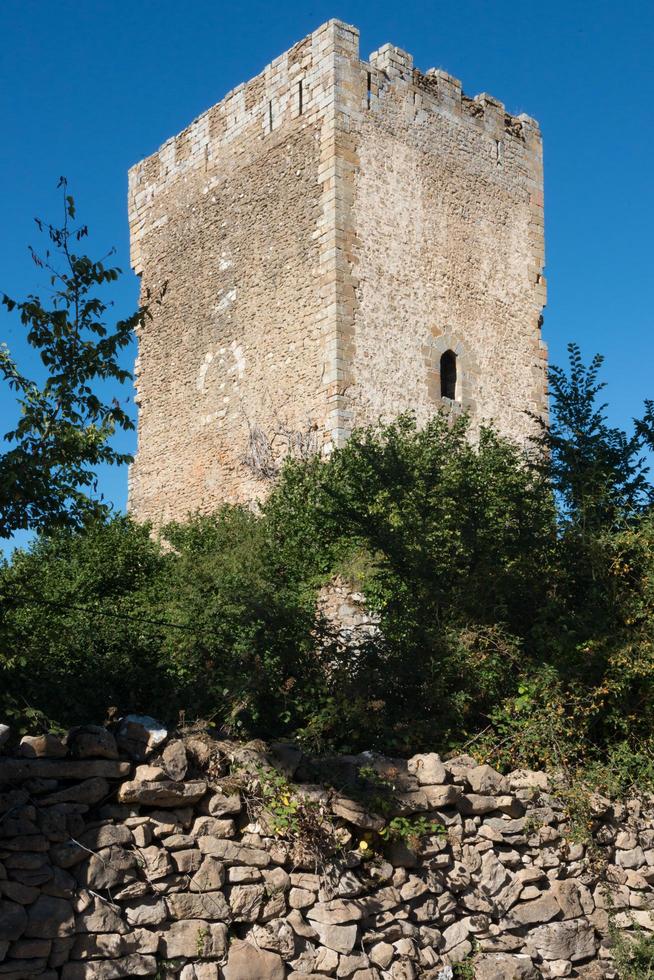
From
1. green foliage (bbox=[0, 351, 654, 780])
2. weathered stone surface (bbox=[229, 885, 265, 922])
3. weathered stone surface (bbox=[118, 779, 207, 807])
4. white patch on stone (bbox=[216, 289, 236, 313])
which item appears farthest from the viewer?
white patch on stone (bbox=[216, 289, 236, 313])

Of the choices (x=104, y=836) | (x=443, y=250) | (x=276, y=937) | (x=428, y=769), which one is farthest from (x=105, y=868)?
(x=443, y=250)

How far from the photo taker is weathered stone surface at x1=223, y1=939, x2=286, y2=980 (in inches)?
245

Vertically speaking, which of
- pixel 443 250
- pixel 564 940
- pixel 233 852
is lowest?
pixel 564 940

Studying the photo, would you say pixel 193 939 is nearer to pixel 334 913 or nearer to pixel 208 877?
pixel 208 877

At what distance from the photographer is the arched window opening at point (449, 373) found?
52.5 ft

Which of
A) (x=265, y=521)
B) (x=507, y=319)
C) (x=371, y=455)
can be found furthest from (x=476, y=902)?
(x=507, y=319)

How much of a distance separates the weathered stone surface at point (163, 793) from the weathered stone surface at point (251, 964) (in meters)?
0.86

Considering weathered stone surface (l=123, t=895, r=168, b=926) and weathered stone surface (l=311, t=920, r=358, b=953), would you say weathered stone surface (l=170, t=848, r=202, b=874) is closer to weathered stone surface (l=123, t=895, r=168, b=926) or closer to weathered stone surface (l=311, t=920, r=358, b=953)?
weathered stone surface (l=123, t=895, r=168, b=926)

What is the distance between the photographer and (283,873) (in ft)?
21.5

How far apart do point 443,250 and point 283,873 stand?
11385mm

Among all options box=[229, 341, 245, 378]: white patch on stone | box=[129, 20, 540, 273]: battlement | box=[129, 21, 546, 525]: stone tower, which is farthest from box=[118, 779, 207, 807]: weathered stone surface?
box=[129, 20, 540, 273]: battlement

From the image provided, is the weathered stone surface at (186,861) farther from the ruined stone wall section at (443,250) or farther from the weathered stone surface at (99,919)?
the ruined stone wall section at (443,250)

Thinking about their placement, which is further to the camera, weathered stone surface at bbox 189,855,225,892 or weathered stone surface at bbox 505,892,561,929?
weathered stone surface at bbox 505,892,561,929

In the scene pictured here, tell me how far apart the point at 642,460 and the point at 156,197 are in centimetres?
1125
